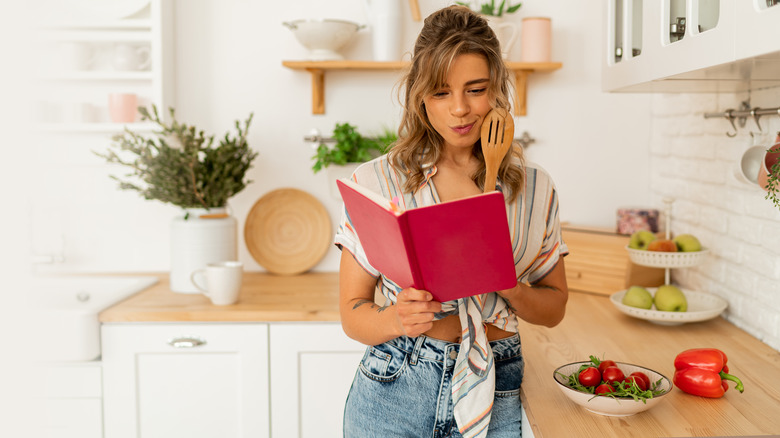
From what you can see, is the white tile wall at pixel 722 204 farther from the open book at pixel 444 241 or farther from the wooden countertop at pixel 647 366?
the open book at pixel 444 241

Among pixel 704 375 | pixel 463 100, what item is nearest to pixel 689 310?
pixel 704 375

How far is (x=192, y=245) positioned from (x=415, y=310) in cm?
122

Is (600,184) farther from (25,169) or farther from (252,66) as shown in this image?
(25,169)

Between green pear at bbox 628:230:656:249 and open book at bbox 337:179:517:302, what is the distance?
3.38 ft

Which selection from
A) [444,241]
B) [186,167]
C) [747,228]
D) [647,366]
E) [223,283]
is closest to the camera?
[444,241]

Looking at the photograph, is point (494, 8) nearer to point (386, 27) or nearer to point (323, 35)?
point (386, 27)

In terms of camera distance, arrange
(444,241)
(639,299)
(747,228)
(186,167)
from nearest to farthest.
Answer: (444,241)
(747,228)
(639,299)
(186,167)

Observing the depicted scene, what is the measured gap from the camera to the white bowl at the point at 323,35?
2.15m

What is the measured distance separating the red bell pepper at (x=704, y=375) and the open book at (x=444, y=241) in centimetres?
49

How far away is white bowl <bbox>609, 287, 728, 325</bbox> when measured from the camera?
173 centimetres

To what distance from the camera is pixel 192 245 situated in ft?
6.96

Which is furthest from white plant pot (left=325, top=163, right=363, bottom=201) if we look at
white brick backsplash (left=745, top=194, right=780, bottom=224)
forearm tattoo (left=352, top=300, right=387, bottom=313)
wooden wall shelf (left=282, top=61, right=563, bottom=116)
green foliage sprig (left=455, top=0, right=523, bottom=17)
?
white brick backsplash (left=745, top=194, right=780, bottom=224)

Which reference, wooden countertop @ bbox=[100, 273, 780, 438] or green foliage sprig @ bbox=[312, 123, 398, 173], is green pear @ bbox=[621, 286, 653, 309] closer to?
wooden countertop @ bbox=[100, 273, 780, 438]

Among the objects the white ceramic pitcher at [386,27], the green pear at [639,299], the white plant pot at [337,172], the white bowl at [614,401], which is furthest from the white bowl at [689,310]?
the white ceramic pitcher at [386,27]
